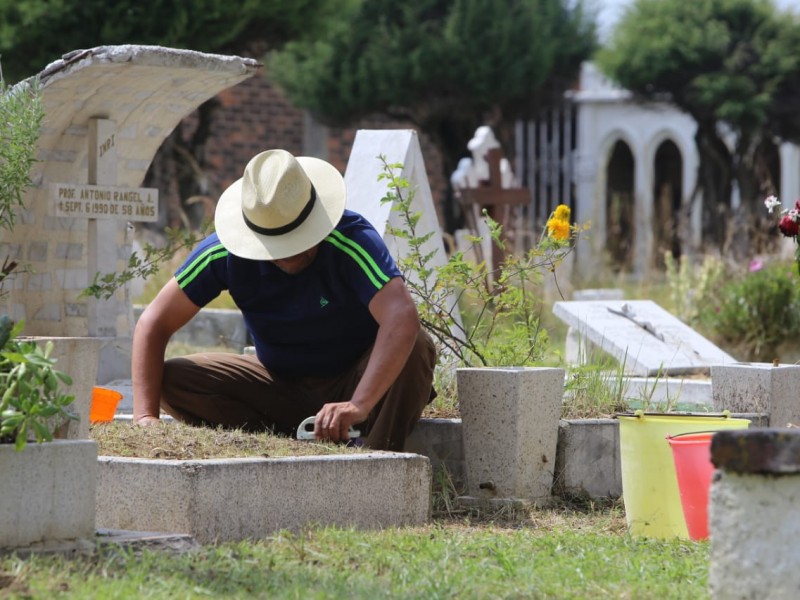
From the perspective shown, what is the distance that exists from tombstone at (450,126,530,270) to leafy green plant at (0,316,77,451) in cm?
759

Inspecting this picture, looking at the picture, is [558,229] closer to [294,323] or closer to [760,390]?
[760,390]

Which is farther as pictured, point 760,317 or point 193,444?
point 760,317

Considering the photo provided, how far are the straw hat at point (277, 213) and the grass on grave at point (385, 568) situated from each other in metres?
Result: 1.10

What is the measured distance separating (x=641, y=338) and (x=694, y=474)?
3610mm

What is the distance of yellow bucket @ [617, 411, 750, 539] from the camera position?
4.63m

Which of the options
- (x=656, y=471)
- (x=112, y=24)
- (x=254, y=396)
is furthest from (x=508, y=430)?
(x=112, y=24)

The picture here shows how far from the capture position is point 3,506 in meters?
3.57

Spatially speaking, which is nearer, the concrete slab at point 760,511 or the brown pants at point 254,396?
the concrete slab at point 760,511

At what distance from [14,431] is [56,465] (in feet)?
0.46

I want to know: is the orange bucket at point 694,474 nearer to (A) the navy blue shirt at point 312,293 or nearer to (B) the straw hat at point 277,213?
(A) the navy blue shirt at point 312,293

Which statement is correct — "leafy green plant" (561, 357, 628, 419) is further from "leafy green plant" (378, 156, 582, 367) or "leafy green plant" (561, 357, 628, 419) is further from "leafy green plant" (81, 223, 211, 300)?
"leafy green plant" (81, 223, 211, 300)

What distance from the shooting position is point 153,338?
507cm

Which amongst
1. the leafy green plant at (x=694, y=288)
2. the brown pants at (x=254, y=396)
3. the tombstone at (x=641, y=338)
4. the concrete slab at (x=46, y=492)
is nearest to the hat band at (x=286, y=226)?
the brown pants at (x=254, y=396)

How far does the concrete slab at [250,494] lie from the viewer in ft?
13.4
